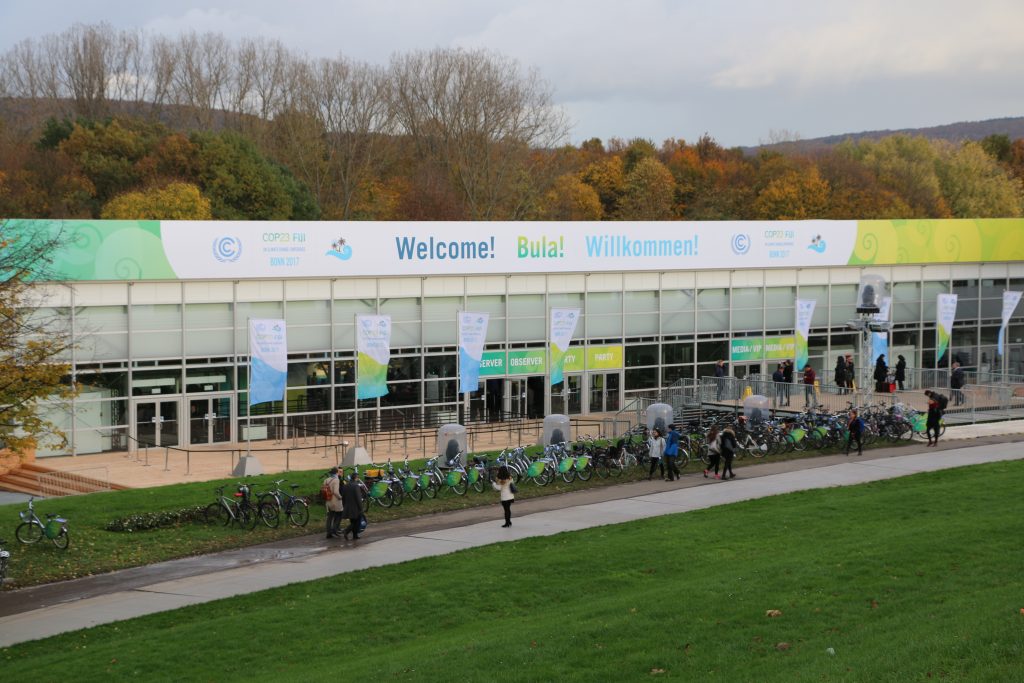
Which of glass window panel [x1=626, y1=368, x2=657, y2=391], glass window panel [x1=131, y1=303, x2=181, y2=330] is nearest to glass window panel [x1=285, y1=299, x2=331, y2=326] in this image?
glass window panel [x1=131, y1=303, x2=181, y2=330]

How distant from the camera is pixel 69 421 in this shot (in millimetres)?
35500

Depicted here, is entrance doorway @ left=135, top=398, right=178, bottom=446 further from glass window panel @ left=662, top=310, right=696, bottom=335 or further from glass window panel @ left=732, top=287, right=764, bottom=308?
glass window panel @ left=732, top=287, right=764, bottom=308

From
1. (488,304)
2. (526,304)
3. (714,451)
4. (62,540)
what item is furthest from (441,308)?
(62,540)

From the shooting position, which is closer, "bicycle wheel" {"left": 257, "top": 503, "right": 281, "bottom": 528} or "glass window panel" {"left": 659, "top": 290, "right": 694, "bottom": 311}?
"bicycle wheel" {"left": 257, "top": 503, "right": 281, "bottom": 528}

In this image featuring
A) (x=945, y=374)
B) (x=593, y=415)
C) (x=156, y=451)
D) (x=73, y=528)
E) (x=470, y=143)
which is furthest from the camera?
(x=470, y=143)

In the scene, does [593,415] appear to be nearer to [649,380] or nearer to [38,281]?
[649,380]

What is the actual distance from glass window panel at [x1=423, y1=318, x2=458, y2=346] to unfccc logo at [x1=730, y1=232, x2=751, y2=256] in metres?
11.4

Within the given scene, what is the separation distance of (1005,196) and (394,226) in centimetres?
7582

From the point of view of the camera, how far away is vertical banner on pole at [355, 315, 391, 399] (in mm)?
35188

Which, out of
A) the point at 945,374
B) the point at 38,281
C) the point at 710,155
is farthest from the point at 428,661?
the point at 710,155

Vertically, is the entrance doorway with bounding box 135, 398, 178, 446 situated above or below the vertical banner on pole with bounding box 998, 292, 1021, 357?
below

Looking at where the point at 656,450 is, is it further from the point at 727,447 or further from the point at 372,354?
the point at 372,354

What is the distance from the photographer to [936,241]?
53.4 m

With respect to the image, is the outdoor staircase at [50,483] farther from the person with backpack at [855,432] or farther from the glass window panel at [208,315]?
the person with backpack at [855,432]
